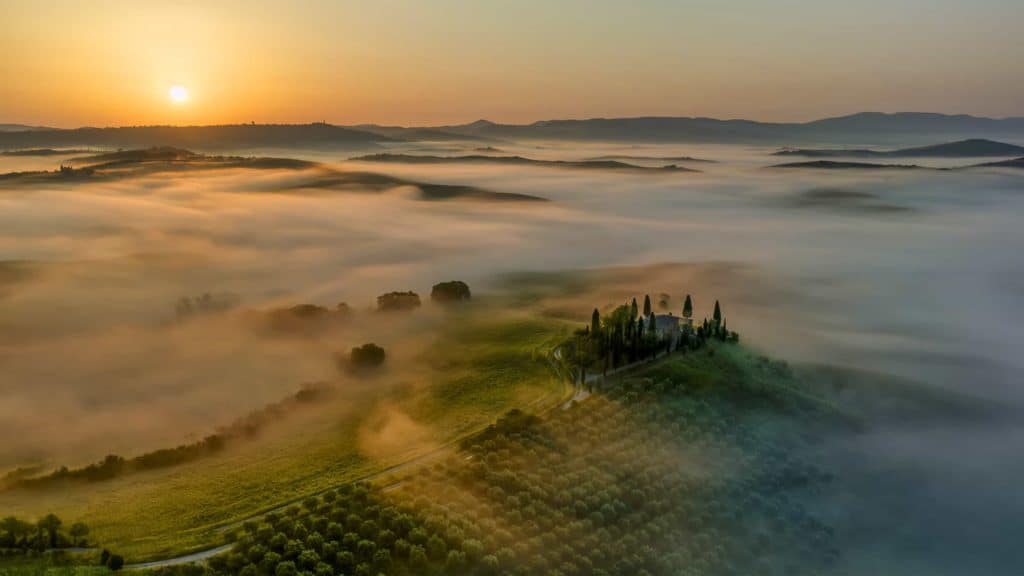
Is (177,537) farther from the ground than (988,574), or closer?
farther from the ground

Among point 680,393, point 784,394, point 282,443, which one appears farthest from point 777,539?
point 282,443

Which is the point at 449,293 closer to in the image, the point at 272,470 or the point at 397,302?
the point at 397,302

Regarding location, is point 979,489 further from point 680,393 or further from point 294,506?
point 294,506

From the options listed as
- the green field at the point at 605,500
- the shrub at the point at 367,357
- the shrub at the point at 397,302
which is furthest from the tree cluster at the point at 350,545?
the shrub at the point at 397,302

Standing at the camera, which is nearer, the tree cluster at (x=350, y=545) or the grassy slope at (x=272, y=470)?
the tree cluster at (x=350, y=545)

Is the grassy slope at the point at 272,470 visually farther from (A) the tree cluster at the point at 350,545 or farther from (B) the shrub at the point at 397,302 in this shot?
(B) the shrub at the point at 397,302

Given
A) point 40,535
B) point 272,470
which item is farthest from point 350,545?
point 40,535

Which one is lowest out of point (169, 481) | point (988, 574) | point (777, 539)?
point (988, 574)


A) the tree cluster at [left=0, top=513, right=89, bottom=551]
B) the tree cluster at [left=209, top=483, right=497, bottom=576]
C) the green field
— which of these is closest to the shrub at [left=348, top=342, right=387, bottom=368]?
the green field
